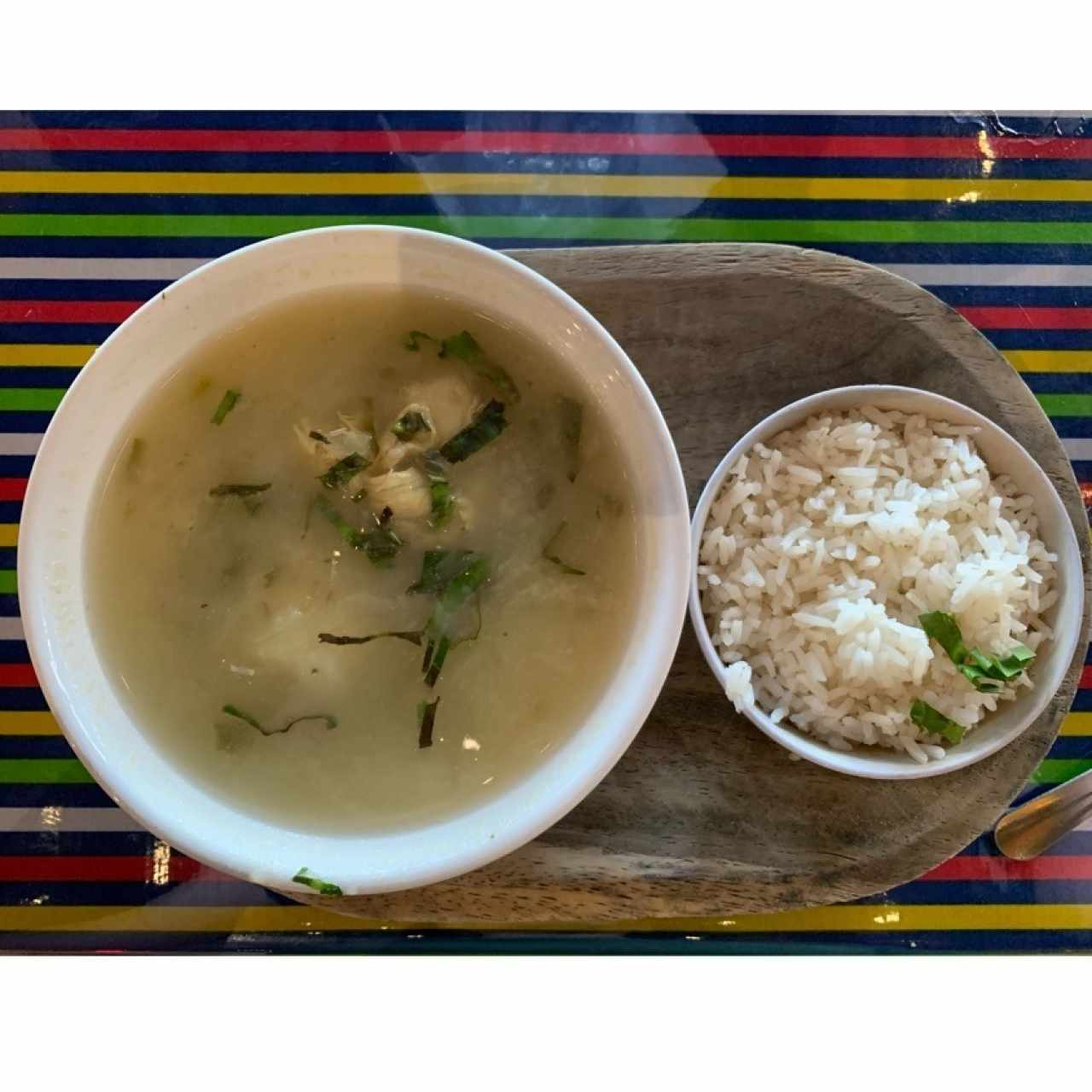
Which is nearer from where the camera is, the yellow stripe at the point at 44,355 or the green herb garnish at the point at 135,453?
the green herb garnish at the point at 135,453

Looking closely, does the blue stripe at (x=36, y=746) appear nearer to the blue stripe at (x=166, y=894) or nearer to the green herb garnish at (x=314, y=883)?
the blue stripe at (x=166, y=894)

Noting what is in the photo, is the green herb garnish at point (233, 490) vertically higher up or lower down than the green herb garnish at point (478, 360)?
lower down

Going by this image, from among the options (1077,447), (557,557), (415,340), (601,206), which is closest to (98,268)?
(415,340)

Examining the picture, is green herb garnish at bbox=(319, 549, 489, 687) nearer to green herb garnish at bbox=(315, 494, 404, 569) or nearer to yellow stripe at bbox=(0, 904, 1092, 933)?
green herb garnish at bbox=(315, 494, 404, 569)

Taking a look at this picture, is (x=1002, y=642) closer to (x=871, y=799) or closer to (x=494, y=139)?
(x=871, y=799)

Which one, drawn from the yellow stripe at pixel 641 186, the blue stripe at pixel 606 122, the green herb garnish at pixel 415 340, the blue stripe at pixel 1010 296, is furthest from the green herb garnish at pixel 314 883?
the blue stripe at pixel 1010 296

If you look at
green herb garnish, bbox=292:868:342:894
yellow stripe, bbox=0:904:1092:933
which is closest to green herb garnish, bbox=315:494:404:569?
green herb garnish, bbox=292:868:342:894

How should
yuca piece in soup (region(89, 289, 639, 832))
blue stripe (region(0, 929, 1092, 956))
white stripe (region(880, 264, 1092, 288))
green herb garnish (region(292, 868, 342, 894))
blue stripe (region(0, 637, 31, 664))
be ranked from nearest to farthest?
1. green herb garnish (region(292, 868, 342, 894))
2. yuca piece in soup (region(89, 289, 639, 832))
3. blue stripe (region(0, 929, 1092, 956))
4. blue stripe (region(0, 637, 31, 664))
5. white stripe (region(880, 264, 1092, 288))
